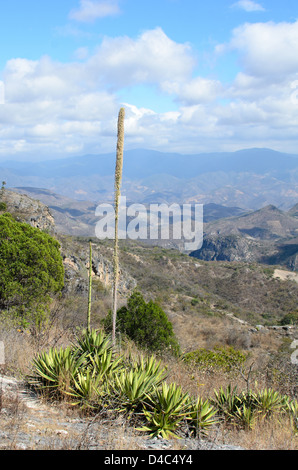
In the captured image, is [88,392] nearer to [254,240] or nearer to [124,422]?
[124,422]

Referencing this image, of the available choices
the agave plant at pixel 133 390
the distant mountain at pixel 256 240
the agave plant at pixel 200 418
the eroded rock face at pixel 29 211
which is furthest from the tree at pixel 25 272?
the distant mountain at pixel 256 240

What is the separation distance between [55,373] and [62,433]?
105cm

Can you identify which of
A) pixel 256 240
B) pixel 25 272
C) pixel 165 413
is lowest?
pixel 256 240

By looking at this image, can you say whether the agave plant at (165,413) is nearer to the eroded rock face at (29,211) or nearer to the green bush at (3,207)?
the eroded rock face at (29,211)

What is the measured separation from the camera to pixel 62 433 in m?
3.61

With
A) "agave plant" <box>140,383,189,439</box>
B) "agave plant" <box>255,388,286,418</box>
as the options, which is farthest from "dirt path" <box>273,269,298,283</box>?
"agave plant" <box>140,383,189,439</box>

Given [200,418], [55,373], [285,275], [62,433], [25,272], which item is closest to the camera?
[62,433]

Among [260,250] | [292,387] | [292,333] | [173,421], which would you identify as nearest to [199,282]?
[292,333]

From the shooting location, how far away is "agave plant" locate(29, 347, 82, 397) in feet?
14.6

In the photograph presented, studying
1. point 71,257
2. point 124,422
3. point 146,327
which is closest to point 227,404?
point 124,422

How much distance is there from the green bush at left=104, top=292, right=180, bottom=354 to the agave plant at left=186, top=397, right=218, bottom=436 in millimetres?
5868

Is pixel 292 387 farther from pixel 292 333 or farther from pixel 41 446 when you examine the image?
pixel 292 333

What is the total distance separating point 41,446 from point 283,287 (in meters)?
35.5

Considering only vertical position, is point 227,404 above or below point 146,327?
above
